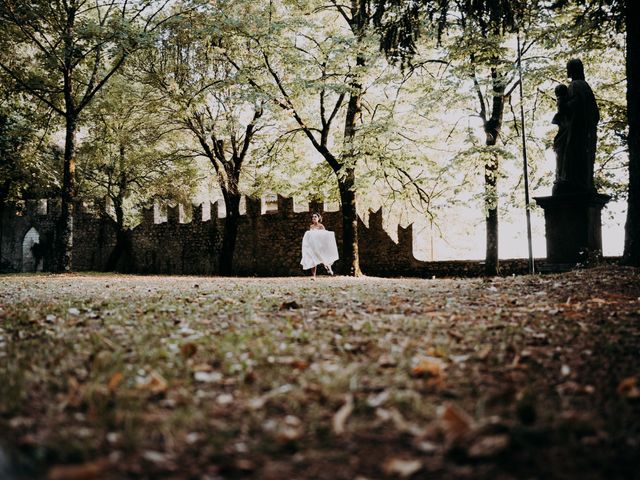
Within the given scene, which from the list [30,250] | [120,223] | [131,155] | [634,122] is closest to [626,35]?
[634,122]

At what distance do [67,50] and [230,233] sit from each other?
8723 mm

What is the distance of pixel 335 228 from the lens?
19.5m

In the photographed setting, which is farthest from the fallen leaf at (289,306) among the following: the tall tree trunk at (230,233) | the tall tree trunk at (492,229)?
the tall tree trunk at (230,233)

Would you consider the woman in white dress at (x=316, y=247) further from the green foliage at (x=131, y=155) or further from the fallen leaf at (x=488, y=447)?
the fallen leaf at (x=488, y=447)

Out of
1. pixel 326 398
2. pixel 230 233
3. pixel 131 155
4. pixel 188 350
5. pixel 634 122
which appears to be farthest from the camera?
pixel 131 155

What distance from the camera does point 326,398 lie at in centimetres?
255

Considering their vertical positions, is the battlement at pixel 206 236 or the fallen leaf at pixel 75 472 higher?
the battlement at pixel 206 236

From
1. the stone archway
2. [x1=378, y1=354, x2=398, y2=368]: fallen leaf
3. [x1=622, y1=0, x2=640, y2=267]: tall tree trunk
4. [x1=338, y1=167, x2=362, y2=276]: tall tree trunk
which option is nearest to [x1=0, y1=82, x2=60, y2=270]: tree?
the stone archway

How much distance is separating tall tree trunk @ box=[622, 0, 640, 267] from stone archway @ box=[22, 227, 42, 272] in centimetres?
3315

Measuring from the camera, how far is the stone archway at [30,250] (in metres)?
32.6

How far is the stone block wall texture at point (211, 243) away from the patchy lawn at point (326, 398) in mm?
12450

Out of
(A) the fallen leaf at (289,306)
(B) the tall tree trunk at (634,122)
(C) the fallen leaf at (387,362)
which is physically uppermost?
(B) the tall tree trunk at (634,122)

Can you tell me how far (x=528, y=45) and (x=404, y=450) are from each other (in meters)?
16.1

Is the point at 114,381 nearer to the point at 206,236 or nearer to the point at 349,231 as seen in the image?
the point at 349,231
